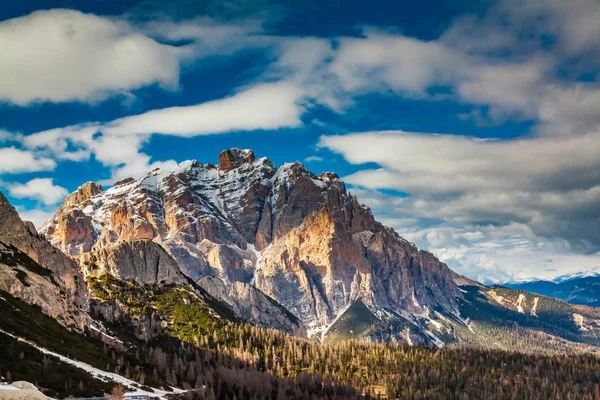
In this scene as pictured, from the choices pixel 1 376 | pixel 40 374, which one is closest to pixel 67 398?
pixel 40 374

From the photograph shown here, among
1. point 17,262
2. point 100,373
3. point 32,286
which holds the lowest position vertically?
point 100,373

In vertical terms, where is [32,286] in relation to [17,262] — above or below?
below

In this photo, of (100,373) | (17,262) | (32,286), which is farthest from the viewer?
(17,262)

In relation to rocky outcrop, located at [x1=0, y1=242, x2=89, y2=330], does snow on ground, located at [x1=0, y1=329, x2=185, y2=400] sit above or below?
below

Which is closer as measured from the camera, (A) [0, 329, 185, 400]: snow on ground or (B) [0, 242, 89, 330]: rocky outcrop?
(A) [0, 329, 185, 400]: snow on ground

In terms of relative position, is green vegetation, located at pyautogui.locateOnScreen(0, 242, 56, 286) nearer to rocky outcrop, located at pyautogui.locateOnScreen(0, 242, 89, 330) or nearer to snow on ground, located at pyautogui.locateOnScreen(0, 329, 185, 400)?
rocky outcrop, located at pyautogui.locateOnScreen(0, 242, 89, 330)

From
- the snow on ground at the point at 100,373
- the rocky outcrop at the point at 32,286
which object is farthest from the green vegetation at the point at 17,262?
the snow on ground at the point at 100,373

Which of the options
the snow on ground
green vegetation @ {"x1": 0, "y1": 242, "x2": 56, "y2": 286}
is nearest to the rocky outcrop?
green vegetation @ {"x1": 0, "y1": 242, "x2": 56, "y2": 286}

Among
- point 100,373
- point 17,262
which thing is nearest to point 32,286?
point 17,262

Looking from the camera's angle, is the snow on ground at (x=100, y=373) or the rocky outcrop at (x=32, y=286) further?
the rocky outcrop at (x=32, y=286)

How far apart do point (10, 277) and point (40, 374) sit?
66211 mm

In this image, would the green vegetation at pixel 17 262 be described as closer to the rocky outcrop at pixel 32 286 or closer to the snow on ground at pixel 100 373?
the rocky outcrop at pixel 32 286

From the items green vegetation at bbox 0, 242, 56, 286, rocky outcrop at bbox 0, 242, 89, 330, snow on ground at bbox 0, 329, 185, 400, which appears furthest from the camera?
green vegetation at bbox 0, 242, 56, 286

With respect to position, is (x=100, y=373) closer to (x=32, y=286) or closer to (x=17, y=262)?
(x=32, y=286)
